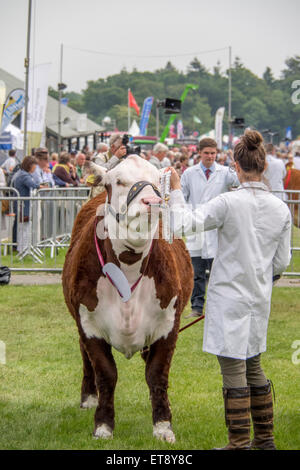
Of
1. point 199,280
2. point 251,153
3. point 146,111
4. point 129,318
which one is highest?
point 146,111

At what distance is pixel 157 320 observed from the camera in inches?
201

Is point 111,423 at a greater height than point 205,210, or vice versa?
point 205,210

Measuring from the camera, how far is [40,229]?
1431 centimetres

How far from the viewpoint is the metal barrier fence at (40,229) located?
13.2 meters

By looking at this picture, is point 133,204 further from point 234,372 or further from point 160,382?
point 160,382

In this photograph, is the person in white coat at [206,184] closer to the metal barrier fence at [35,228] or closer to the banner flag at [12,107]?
the metal barrier fence at [35,228]

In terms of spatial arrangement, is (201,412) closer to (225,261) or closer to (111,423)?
(111,423)

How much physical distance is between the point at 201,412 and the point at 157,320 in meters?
1.14

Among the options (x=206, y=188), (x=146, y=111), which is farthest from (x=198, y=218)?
(x=146, y=111)

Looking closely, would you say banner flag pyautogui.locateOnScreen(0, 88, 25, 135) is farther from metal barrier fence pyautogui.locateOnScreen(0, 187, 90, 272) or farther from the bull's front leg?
the bull's front leg

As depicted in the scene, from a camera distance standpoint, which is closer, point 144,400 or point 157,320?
point 157,320

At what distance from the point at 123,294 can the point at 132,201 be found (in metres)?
0.68

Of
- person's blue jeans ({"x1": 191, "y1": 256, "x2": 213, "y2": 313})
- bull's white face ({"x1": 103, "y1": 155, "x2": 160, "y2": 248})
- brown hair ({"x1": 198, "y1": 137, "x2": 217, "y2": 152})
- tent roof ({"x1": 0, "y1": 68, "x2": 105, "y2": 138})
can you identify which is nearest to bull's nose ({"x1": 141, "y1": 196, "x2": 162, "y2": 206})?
bull's white face ({"x1": 103, "y1": 155, "x2": 160, "y2": 248})
